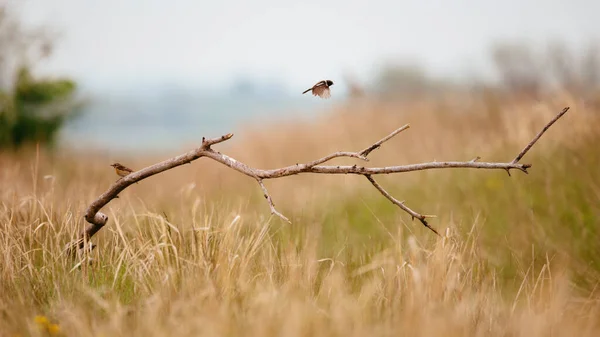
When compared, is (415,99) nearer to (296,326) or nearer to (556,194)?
(556,194)

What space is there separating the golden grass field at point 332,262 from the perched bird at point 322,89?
2.65 ft

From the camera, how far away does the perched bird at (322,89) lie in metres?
2.77

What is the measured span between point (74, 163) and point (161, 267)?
8.48 meters

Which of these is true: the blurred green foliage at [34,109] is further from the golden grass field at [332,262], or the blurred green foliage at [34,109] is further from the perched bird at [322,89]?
the perched bird at [322,89]

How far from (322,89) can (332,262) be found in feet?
3.04

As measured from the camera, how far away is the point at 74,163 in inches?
431

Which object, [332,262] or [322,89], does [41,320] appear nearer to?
[332,262]

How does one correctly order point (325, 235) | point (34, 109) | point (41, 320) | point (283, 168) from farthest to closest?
point (34, 109)
point (325, 235)
point (283, 168)
point (41, 320)

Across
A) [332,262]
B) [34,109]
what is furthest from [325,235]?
[34,109]

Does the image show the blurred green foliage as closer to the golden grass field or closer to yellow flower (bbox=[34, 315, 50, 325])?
the golden grass field

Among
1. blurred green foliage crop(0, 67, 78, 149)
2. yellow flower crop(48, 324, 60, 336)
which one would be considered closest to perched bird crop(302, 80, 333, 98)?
yellow flower crop(48, 324, 60, 336)

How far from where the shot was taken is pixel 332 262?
10.5ft

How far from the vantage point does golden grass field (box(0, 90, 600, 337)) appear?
247 centimetres

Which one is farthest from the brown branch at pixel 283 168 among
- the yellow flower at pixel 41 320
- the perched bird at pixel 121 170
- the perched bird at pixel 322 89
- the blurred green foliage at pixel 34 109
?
the blurred green foliage at pixel 34 109
